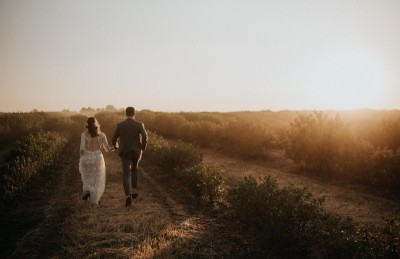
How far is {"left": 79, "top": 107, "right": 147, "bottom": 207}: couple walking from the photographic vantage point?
7.53m

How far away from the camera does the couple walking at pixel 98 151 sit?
7527mm

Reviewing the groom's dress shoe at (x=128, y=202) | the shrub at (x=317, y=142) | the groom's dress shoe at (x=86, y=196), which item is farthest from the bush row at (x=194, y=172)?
the shrub at (x=317, y=142)

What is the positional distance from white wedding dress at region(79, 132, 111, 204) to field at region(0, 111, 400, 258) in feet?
1.25

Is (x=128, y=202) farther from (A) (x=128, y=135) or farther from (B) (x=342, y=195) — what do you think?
Answer: (B) (x=342, y=195)

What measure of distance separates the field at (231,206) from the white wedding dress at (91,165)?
15.0 inches

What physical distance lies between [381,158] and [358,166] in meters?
0.95

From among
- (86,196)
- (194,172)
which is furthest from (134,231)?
(194,172)

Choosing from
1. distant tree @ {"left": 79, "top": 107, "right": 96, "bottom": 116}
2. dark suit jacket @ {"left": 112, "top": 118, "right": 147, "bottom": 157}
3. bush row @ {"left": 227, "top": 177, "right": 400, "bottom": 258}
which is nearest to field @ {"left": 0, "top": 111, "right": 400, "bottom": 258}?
bush row @ {"left": 227, "top": 177, "right": 400, "bottom": 258}

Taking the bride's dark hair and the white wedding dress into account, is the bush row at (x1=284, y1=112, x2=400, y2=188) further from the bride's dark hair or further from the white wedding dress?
the bride's dark hair

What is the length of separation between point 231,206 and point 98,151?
11.9 ft

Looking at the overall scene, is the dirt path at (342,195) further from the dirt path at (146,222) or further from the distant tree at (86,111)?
the distant tree at (86,111)

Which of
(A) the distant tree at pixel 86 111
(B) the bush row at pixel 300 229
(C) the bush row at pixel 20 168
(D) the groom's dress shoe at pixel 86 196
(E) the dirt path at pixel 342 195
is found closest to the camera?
(B) the bush row at pixel 300 229

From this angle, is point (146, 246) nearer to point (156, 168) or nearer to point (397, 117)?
point (156, 168)

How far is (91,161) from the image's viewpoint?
25.0 ft
